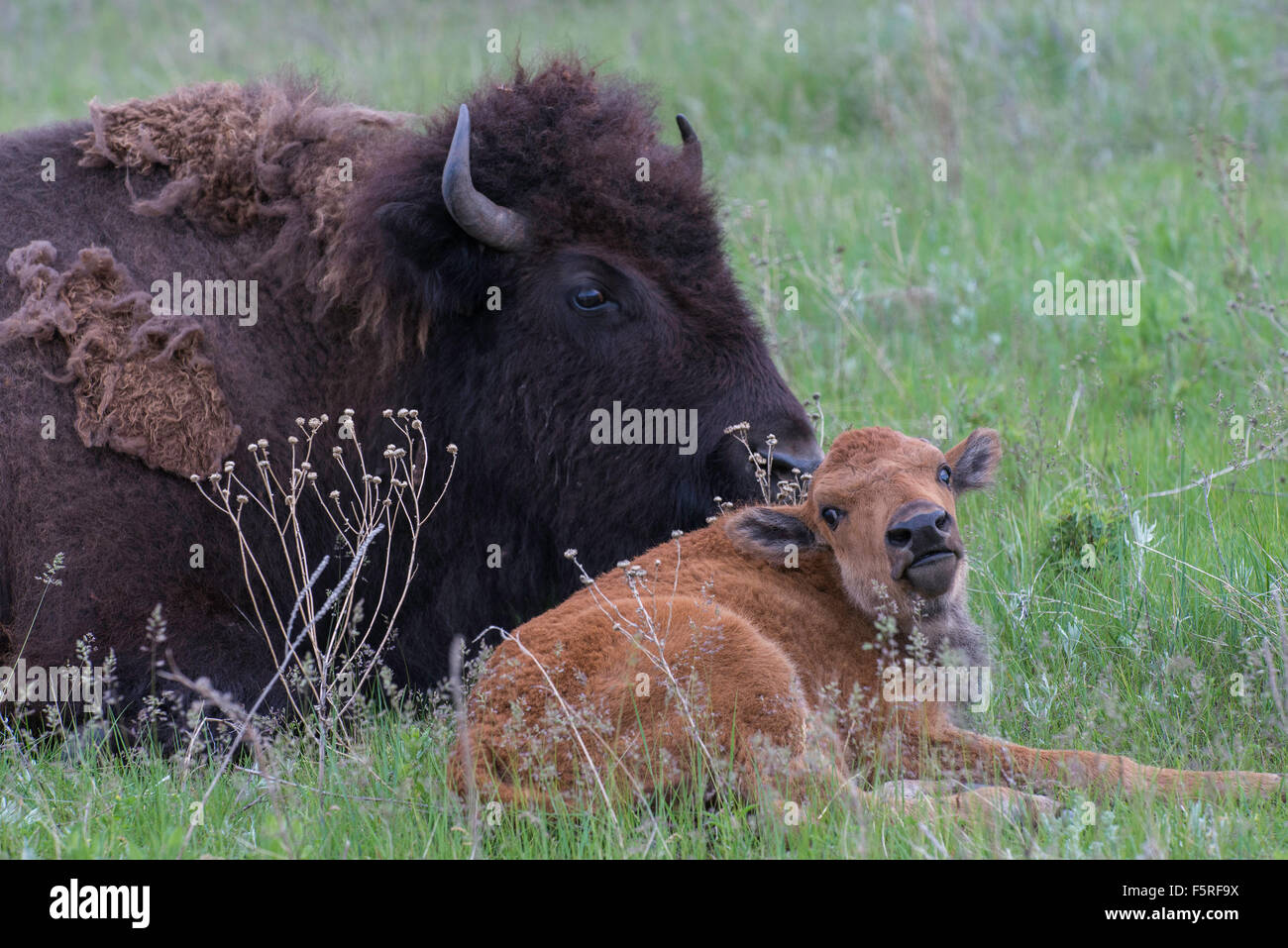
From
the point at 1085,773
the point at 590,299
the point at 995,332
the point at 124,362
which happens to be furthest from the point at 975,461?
the point at 995,332

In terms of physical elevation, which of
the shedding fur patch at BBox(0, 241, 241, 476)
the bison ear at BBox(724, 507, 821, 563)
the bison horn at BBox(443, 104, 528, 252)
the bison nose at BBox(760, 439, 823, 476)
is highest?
the bison horn at BBox(443, 104, 528, 252)

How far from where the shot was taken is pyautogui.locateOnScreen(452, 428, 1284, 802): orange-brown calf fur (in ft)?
11.9

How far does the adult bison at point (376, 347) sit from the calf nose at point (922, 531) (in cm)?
102

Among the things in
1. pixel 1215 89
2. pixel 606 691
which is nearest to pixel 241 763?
pixel 606 691

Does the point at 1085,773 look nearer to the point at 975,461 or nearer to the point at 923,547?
the point at 923,547

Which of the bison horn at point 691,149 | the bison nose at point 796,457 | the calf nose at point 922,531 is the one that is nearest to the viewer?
the calf nose at point 922,531

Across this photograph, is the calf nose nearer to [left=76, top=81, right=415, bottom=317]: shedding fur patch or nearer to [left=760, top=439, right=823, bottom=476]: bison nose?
[left=760, top=439, right=823, bottom=476]: bison nose

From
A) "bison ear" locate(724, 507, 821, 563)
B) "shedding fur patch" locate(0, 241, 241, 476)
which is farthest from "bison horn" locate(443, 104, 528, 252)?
"bison ear" locate(724, 507, 821, 563)

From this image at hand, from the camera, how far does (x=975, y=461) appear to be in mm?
4590

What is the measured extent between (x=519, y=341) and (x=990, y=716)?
205 centimetres

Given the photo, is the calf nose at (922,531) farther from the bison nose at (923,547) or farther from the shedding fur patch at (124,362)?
the shedding fur patch at (124,362)

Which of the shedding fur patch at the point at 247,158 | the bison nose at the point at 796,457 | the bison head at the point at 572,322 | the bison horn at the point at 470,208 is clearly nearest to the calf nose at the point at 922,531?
the bison nose at the point at 796,457

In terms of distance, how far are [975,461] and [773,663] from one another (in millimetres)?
1135

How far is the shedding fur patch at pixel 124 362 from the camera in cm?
505
